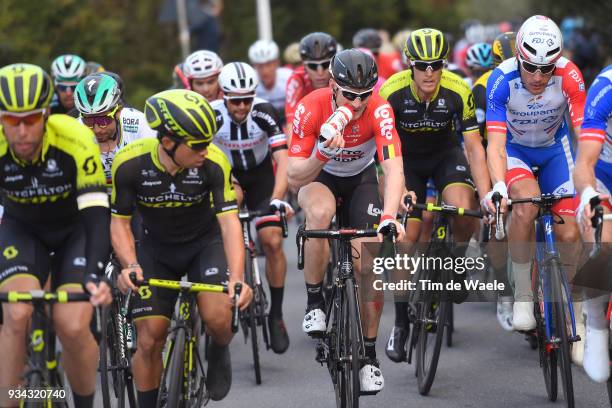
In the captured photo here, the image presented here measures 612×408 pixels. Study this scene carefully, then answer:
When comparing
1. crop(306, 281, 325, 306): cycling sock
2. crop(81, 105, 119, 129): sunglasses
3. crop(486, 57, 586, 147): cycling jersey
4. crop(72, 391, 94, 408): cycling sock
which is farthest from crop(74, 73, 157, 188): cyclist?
crop(486, 57, 586, 147): cycling jersey

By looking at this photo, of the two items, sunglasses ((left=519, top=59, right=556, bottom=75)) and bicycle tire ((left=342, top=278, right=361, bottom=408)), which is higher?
sunglasses ((left=519, top=59, right=556, bottom=75))

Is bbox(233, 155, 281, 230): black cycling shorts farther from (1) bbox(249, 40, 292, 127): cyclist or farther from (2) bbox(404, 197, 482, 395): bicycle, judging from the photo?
(1) bbox(249, 40, 292, 127): cyclist

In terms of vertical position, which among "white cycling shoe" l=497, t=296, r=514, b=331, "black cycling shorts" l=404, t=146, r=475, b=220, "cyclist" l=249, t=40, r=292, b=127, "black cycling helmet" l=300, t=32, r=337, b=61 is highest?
"cyclist" l=249, t=40, r=292, b=127

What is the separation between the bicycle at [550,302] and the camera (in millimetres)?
7309

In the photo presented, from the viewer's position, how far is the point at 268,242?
10.1 metres

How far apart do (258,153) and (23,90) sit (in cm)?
449

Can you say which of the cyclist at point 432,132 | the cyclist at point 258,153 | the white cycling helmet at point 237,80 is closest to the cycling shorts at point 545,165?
the cyclist at point 432,132

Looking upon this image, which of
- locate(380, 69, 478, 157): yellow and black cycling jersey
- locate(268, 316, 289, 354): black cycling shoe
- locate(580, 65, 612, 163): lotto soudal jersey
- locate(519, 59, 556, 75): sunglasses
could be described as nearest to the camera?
locate(580, 65, 612, 163): lotto soudal jersey

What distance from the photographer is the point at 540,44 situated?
316 inches

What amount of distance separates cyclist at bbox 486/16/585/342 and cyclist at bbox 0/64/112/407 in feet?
9.16

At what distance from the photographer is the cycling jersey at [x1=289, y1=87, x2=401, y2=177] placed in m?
7.76

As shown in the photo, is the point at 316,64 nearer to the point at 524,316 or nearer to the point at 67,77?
the point at 67,77

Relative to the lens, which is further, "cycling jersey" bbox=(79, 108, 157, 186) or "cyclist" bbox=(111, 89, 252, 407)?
"cycling jersey" bbox=(79, 108, 157, 186)

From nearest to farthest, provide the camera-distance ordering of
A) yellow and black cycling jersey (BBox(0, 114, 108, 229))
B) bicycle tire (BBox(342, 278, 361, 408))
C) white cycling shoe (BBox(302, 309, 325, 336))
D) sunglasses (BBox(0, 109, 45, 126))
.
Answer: sunglasses (BBox(0, 109, 45, 126)) → yellow and black cycling jersey (BBox(0, 114, 108, 229)) → bicycle tire (BBox(342, 278, 361, 408)) → white cycling shoe (BBox(302, 309, 325, 336))
